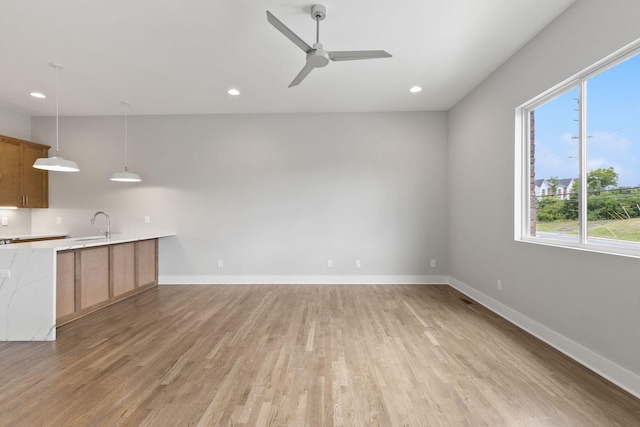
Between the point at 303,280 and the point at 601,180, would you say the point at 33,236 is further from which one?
the point at 601,180

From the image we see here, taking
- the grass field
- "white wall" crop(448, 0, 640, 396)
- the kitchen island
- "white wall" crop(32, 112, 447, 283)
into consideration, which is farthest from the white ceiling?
the kitchen island

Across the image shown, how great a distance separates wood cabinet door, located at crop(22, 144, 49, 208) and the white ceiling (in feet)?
2.40

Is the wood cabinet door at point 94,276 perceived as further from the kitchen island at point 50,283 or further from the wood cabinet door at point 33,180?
the wood cabinet door at point 33,180

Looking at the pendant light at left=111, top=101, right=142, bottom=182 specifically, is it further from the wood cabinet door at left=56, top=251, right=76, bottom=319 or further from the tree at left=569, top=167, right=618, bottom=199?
the tree at left=569, top=167, right=618, bottom=199

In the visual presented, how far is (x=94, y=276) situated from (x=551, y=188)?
5405 mm

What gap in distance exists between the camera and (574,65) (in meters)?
2.30

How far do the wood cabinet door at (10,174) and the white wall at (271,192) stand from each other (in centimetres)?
46

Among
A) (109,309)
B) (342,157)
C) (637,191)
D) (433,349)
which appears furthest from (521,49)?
(109,309)

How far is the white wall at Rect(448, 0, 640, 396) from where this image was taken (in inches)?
76.0

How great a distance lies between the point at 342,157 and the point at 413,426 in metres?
3.91

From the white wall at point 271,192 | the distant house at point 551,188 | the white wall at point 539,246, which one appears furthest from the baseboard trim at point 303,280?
the distant house at point 551,188

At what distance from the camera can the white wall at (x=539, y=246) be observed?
193cm

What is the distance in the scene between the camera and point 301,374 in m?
2.08

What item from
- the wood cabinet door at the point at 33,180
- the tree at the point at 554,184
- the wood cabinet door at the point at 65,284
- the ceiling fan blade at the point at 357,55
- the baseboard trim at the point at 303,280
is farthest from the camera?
the baseboard trim at the point at 303,280
